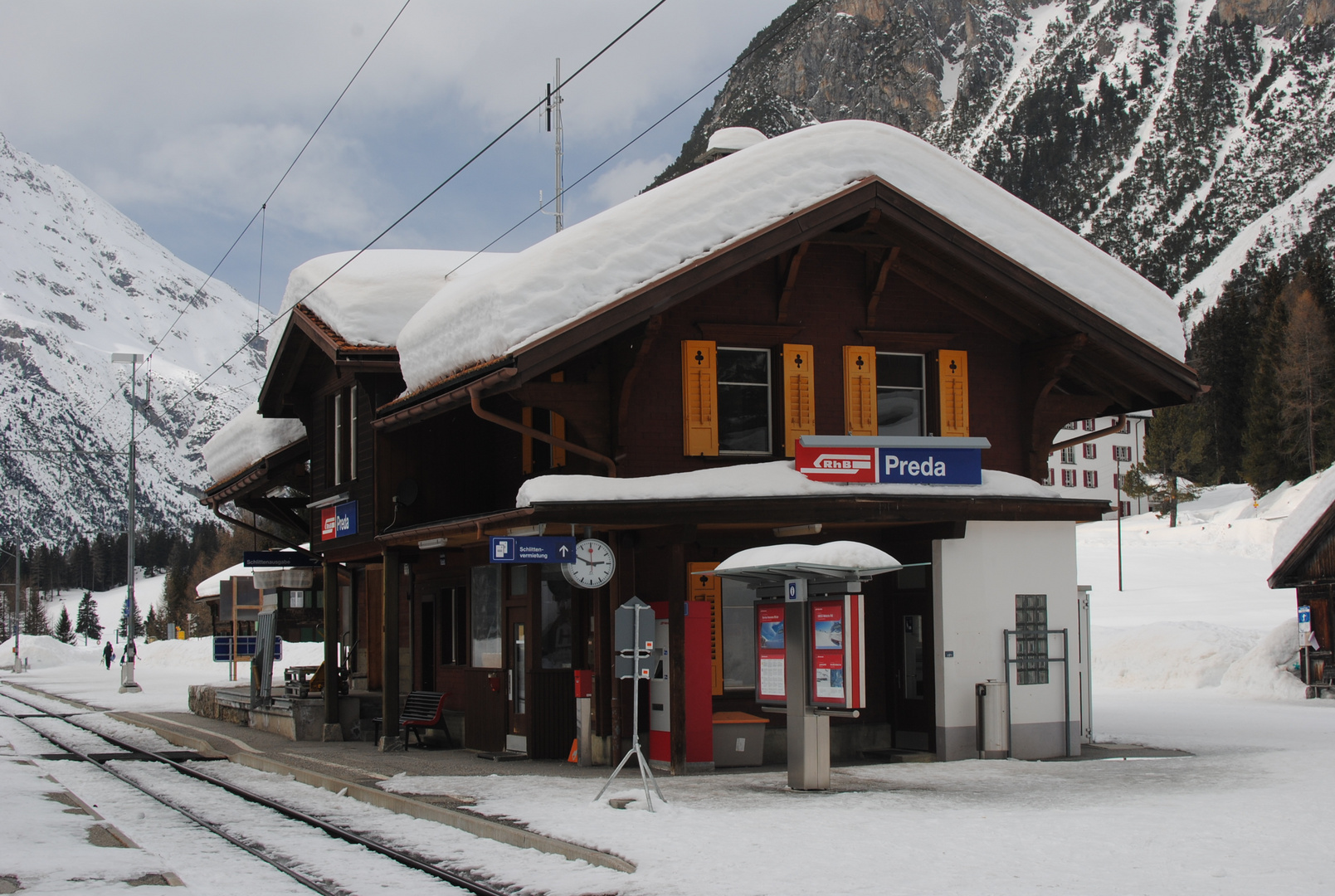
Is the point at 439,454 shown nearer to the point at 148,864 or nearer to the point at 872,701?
the point at 872,701

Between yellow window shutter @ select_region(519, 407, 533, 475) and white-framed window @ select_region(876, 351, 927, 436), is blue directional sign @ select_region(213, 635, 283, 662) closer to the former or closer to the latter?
yellow window shutter @ select_region(519, 407, 533, 475)

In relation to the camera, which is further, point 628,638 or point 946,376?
point 946,376

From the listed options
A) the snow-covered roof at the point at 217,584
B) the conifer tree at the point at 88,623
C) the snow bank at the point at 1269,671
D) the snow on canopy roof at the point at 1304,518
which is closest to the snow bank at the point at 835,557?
the snow bank at the point at 1269,671

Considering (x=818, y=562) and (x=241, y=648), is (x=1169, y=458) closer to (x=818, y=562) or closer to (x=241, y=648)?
(x=241, y=648)

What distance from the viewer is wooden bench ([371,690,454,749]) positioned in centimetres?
2127

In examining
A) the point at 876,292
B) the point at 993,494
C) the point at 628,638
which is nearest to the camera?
the point at 628,638

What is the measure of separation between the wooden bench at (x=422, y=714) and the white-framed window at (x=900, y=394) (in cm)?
790

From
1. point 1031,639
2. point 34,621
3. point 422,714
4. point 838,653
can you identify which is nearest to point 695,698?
point 838,653

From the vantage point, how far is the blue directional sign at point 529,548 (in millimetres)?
16578

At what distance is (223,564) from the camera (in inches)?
6235

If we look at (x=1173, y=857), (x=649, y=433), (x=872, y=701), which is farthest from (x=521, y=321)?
(x=1173, y=857)

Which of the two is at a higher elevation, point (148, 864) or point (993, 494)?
point (993, 494)

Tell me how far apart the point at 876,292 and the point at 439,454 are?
752 centimetres

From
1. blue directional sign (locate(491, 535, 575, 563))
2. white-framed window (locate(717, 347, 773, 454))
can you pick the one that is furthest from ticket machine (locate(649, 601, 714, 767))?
white-framed window (locate(717, 347, 773, 454))
